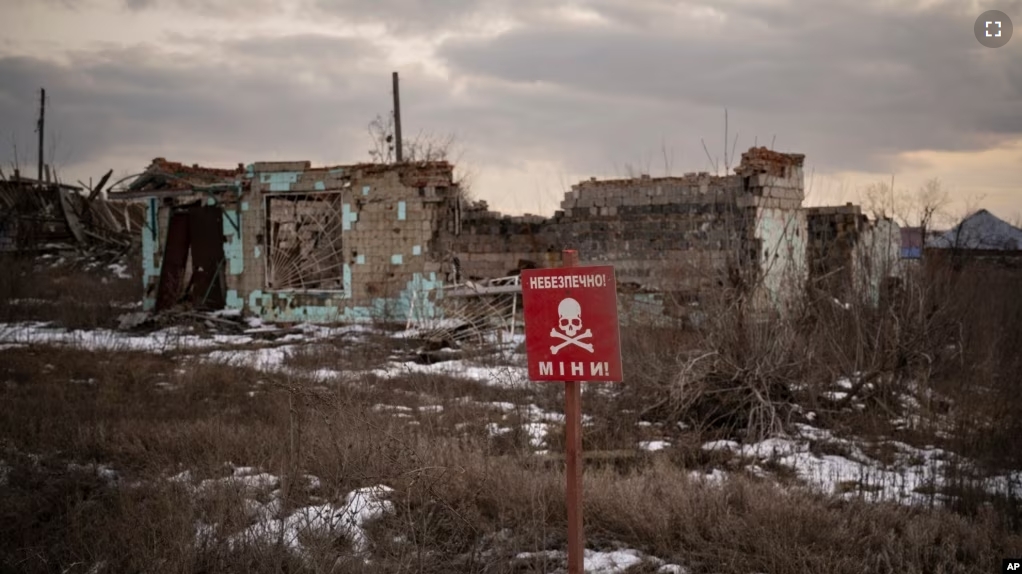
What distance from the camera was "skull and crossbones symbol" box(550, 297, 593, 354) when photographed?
454 cm

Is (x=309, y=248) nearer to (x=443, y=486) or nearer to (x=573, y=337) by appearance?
(x=443, y=486)

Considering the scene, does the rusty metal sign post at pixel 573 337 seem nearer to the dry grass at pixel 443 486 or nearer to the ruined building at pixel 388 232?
the dry grass at pixel 443 486

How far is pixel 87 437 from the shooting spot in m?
8.11

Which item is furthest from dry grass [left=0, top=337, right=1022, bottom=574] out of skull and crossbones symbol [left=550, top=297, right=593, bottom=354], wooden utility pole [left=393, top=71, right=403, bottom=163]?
wooden utility pole [left=393, top=71, right=403, bottom=163]

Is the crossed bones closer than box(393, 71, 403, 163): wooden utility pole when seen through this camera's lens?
Yes

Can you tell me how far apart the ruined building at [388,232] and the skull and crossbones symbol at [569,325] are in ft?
41.1

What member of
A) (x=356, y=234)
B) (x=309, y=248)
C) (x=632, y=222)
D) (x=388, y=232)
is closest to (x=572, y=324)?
(x=632, y=222)

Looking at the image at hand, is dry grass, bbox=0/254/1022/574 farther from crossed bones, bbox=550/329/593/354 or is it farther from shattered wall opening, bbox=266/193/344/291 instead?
shattered wall opening, bbox=266/193/344/291

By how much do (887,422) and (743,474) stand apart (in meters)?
3.21

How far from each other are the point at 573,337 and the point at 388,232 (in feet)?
49.6

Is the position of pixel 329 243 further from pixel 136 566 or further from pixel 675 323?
pixel 136 566

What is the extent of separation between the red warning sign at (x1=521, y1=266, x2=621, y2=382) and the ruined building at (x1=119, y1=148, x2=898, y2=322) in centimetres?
1244

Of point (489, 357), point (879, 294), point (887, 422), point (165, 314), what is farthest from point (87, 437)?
point (165, 314)

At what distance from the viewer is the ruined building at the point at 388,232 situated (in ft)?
58.8
